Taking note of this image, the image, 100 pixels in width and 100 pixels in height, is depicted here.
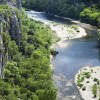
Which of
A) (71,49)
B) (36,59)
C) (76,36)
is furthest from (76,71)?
(76,36)

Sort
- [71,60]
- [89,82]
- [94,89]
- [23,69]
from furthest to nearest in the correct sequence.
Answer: [71,60], [89,82], [94,89], [23,69]

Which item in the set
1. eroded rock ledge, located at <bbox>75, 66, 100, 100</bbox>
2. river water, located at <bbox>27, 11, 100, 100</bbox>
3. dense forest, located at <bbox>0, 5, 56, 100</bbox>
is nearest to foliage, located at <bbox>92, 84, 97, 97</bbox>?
eroded rock ledge, located at <bbox>75, 66, 100, 100</bbox>

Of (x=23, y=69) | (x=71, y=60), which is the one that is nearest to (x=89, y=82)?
(x=23, y=69)

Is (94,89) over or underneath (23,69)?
underneath

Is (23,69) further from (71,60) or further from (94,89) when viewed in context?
(71,60)

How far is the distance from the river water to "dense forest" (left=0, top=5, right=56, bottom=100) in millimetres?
6930

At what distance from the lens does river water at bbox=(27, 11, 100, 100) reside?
10528 cm

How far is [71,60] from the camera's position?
13600 centimetres

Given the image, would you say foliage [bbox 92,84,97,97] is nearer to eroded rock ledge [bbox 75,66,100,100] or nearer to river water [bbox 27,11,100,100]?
eroded rock ledge [bbox 75,66,100,100]

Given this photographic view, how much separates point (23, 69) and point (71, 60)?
130 feet

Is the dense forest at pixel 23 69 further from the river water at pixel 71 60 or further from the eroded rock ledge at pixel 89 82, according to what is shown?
the eroded rock ledge at pixel 89 82

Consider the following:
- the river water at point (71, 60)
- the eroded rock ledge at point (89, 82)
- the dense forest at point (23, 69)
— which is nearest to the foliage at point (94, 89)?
the eroded rock ledge at point (89, 82)

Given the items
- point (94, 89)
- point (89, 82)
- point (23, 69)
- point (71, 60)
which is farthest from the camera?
point (71, 60)

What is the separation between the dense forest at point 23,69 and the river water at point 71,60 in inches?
273
